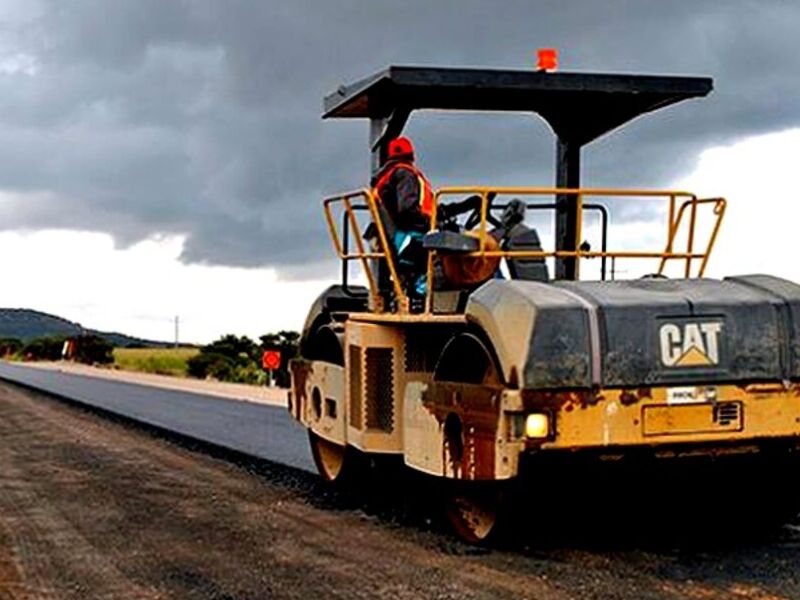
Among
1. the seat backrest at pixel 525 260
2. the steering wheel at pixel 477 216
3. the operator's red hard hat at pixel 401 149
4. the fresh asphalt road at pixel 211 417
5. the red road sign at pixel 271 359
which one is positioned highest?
the operator's red hard hat at pixel 401 149

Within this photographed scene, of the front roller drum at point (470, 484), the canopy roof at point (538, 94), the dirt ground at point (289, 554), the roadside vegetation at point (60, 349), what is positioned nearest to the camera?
the dirt ground at point (289, 554)

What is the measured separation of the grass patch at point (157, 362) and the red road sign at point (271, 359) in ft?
105

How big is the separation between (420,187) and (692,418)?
8.74 ft

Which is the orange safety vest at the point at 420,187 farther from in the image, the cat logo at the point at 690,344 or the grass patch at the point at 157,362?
the grass patch at the point at 157,362

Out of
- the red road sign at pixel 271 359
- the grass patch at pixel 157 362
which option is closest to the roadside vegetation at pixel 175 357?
the grass patch at pixel 157 362

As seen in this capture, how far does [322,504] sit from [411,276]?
78.8 inches

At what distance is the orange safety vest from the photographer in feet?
31.7

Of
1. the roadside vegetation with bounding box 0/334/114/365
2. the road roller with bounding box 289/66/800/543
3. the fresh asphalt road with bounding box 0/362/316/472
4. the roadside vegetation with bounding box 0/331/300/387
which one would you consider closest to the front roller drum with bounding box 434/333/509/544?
the road roller with bounding box 289/66/800/543

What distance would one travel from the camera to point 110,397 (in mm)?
26469

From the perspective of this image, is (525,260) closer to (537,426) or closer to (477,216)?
(477,216)

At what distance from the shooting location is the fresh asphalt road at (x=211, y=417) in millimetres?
14935

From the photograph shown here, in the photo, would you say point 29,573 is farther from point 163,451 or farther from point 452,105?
point 163,451

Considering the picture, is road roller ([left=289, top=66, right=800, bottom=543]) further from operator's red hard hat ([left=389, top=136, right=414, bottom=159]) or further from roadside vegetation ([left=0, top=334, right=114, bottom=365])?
roadside vegetation ([left=0, top=334, right=114, bottom=365])

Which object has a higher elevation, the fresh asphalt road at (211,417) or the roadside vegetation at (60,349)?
the roadside vegetation at (60,349)
